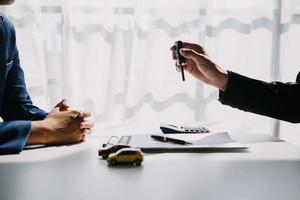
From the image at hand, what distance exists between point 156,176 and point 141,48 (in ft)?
4.80

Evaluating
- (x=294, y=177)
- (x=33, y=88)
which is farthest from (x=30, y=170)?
(x=33, y=88)

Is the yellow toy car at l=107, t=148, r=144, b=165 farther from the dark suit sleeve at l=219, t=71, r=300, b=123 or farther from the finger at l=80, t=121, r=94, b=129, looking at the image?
the dark suit sleeve at l=219, t=71, r=300, b=123

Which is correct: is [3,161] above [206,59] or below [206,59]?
below

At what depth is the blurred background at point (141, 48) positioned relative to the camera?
2086 mm

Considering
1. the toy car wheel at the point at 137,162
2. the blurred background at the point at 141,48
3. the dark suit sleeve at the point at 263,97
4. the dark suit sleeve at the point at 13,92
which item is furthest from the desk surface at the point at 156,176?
the blurred background at the point at 141,48

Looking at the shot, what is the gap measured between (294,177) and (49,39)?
64.9 inches

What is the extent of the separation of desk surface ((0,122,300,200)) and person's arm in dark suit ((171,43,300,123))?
18 cm

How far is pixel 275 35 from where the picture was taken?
7.20 feet

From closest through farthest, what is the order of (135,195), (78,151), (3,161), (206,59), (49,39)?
(135,195) → (3,161) → (78,151) → (206,59) → (49,39)

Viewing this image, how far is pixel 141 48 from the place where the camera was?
2127 millimetres

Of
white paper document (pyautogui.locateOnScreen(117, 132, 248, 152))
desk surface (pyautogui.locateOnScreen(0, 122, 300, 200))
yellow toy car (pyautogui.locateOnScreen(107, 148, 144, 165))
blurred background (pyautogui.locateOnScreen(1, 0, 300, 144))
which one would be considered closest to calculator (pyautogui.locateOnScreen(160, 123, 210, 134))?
white paper document (pyautogui.locateOnScreen(117, 132, 248, 152))

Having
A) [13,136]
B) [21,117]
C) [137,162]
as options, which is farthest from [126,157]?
[21,117]

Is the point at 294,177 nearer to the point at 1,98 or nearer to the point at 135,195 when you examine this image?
the point at 135,195

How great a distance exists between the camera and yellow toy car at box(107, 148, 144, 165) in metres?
0.81
